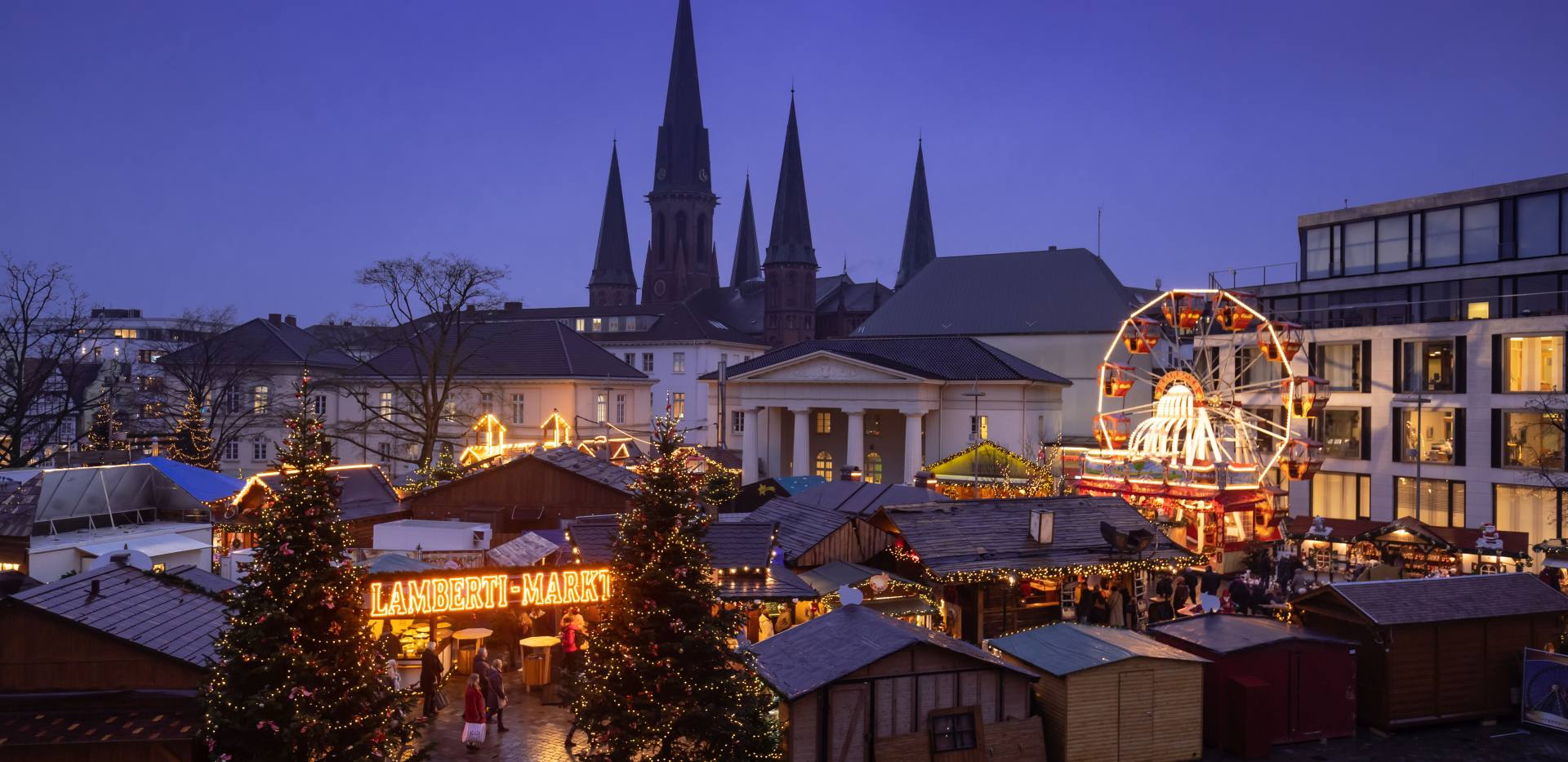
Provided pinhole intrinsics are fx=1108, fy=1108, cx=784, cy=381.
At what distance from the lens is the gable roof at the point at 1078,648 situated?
1594 cm

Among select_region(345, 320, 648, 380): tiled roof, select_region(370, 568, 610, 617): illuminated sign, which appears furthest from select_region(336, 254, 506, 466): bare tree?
select_region(370, 568, 610, 617): illuminated sign

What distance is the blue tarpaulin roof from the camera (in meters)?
28.3

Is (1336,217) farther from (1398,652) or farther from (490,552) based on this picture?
(490,552)

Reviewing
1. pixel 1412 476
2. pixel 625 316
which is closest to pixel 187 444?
pixel 1412 476

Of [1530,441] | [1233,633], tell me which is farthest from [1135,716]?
[1530,441]

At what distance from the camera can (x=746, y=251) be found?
412 feet

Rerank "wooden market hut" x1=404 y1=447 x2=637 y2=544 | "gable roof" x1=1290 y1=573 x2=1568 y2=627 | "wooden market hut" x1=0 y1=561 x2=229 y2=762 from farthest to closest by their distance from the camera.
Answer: "wooden market hut" x1=404 y1=447 x2=637 y2=544 < "gable roof" x1=1290 y1=573 x2=1568 y2=627 < "wooden market hut" x1=0 y1=561 x2=229 y2=762

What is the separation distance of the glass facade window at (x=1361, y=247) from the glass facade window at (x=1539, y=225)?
20.6 feet

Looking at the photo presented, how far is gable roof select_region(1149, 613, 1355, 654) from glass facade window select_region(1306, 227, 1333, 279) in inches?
1542

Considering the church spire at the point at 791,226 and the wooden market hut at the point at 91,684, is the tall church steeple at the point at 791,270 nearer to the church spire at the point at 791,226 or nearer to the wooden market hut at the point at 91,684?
the church spire at the point at 791,226

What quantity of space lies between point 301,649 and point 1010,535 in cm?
1450

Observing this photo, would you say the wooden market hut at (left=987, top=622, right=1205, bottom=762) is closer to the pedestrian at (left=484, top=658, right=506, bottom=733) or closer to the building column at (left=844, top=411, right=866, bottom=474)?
the pedestrian at (left=484, top=658, right=506, bottom=733)

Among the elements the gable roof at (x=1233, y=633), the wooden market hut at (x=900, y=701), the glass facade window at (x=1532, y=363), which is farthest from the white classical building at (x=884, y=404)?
the wooden market hut at (x=900, y=701)

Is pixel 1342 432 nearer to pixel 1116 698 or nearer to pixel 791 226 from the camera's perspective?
pixel 1116 698
